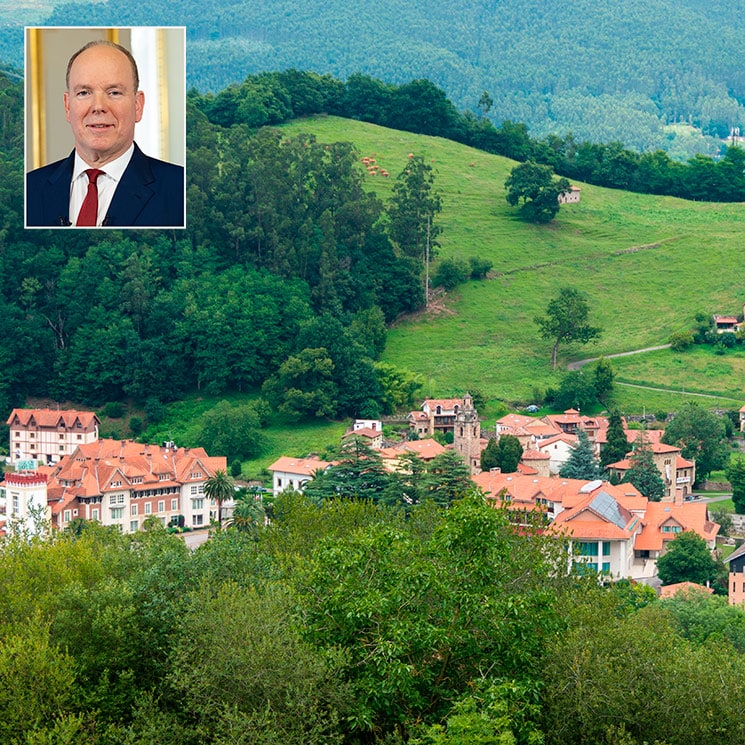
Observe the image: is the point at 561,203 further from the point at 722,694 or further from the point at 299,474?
the point at 722,694

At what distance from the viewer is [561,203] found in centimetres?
9381

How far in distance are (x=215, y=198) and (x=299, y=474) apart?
943 inches

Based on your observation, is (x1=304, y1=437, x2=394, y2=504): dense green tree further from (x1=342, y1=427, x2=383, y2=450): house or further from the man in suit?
the man in suit

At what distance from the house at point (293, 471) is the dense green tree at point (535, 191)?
109 feet

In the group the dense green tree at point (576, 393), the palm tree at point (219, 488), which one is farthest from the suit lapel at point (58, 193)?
the dense green tree at point (576, 393)

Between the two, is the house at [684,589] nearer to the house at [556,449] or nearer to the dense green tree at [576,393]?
the house at [556,449]

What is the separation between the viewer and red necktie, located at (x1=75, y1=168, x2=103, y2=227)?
88.7 ft

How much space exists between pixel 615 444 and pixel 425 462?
30.9ft

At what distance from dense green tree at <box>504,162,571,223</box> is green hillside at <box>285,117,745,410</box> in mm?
769

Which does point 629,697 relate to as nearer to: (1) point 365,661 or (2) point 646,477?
(1) point 365,661

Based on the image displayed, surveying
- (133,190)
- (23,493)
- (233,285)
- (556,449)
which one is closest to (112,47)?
(133,190)

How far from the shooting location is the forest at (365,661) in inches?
852

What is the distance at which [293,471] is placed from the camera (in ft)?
194

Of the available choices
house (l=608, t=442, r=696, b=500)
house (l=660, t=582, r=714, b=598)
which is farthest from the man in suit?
house (l=608, t=442, r=696, b=500)
